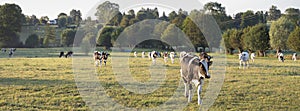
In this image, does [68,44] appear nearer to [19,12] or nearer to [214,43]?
[19,12]

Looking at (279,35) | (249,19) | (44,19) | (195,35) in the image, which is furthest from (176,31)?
(44,19)

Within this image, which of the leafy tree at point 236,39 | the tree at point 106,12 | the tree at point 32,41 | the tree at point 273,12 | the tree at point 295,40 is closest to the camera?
the tree at point 295,40

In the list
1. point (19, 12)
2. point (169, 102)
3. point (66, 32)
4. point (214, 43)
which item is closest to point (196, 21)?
point (214, 43)

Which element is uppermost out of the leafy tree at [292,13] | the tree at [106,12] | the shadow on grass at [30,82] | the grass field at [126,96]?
the leafy tree at [292,13]

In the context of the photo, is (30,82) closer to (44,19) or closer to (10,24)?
(10,24)

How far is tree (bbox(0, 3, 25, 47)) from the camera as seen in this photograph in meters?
61.2

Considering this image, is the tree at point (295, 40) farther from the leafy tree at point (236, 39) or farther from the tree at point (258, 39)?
the leafy tree at point (236, 39)

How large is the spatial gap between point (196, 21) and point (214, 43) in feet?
19.2

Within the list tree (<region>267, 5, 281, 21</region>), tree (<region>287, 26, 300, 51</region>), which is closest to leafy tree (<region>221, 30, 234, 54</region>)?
tree (<region>287, 26, 300, 51</region>)

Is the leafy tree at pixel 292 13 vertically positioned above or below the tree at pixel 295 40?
above

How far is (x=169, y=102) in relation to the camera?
10625mm

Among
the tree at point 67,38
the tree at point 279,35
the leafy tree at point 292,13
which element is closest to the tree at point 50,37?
the tree at point 67,38

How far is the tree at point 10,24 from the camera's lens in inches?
2409

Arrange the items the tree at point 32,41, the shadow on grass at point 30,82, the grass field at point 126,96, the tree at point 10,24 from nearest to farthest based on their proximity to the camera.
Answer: the grass field at point 126,96 < the shadow on grass at point 30,82 < the tree at point 10,24 < the tree at point 32,41
